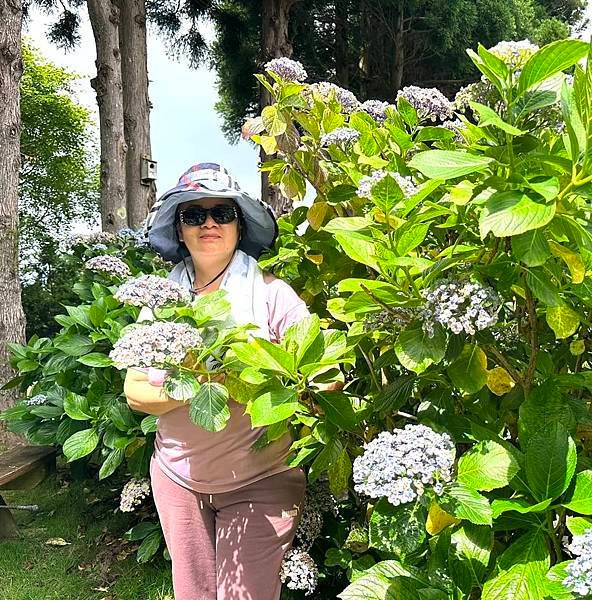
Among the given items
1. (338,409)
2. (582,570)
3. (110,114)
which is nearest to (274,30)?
(110,114)

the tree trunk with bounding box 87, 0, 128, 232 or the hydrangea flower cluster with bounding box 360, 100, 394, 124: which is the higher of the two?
the tree trunk with bounding box 87, 0, 128, 232

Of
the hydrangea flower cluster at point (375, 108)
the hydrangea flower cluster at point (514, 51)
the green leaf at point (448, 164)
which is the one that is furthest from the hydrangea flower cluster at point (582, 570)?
the hydrangea flower cluster at point (375, 108)

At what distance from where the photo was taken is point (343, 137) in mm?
1813

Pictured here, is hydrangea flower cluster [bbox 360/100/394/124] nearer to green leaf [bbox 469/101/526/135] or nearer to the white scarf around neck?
the white scarf around neck

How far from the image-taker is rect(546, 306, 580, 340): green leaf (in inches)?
52.0

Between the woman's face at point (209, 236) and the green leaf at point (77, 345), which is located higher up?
the woman's face at point (209, 236)

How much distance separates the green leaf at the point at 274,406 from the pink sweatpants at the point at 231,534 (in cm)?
63

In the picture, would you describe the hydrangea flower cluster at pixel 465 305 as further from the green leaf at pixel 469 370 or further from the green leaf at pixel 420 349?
the green leaf at pixel 469 370

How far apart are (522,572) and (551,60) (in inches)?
33.8

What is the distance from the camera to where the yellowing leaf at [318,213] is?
2004 millimetres

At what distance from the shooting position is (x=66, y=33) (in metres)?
10.5

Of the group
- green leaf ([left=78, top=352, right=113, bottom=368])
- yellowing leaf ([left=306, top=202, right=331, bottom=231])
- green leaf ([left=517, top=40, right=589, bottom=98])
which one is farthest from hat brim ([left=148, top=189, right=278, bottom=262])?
green leaf ([left=517, top=40, right=589, bottom=98])

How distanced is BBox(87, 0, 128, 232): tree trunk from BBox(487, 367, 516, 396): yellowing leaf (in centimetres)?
618

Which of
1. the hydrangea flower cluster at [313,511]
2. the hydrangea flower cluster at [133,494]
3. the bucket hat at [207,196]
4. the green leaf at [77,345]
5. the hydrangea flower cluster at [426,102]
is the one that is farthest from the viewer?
the green leaf at [77,345]
